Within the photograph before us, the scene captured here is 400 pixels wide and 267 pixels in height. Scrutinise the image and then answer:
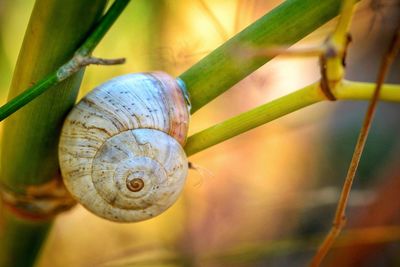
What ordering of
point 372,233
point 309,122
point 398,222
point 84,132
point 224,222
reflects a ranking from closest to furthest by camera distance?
point 84,132
point 372,233
point 398,222
point 224,222
point 309,122

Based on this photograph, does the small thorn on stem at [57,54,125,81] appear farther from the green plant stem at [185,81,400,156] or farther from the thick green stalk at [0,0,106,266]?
the green plant stem at [185,81,400,156]

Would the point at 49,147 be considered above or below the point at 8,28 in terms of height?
below

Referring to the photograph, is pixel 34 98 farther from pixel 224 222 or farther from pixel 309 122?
pixel 309 122

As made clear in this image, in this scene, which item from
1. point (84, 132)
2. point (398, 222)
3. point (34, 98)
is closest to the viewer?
point (34, 98)

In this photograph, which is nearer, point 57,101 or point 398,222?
point 57,101

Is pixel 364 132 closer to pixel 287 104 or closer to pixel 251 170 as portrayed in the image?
pixel 287 104

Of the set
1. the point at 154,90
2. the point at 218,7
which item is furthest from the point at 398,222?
the point at 154,90

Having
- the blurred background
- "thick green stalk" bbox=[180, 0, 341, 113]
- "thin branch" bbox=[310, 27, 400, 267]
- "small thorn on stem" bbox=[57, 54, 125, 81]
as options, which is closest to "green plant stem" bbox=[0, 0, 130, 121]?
"small thorn on stem" bbox=[57, 54, 125, 81]
